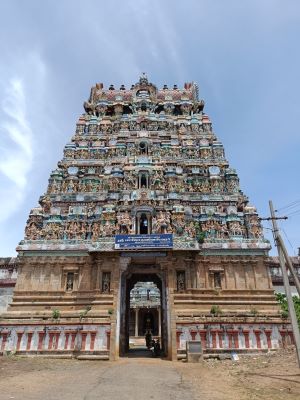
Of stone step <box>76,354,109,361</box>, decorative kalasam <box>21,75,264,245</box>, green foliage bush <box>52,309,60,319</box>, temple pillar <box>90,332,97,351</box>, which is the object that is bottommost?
stone step <box>76,354,109,361</box>

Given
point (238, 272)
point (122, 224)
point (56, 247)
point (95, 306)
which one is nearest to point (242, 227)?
point (238, 272)

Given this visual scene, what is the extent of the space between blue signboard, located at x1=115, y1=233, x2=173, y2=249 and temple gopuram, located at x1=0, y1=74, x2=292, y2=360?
80mm

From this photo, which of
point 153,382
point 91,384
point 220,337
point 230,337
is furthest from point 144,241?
point 91,384

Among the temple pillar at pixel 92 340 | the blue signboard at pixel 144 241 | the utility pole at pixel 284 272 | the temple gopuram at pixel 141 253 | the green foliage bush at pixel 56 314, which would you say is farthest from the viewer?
the blue signboard at pixel 144 241

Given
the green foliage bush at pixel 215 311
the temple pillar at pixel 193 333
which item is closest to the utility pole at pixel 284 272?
the temple pillar at pixel 193 333

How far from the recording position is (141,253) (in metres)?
25.1

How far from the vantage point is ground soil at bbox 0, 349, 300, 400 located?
10430 millimetres

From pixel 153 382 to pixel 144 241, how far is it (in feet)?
40.8

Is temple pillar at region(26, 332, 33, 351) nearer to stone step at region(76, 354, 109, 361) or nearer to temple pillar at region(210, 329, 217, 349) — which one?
stone step at region(76, 354, 109, 361)

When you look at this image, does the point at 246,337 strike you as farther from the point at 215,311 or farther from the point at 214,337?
the point at 215,311

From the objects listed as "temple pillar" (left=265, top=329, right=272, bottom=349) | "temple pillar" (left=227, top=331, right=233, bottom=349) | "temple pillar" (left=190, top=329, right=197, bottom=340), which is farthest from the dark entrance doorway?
"temple pillar" (left=265, top=329, right=272, bottom=349)

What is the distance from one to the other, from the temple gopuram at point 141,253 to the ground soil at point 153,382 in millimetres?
3921

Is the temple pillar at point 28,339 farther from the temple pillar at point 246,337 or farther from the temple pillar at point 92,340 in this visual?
the temple pillar at point 246,337

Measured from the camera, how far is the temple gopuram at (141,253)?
22172 millimetres
